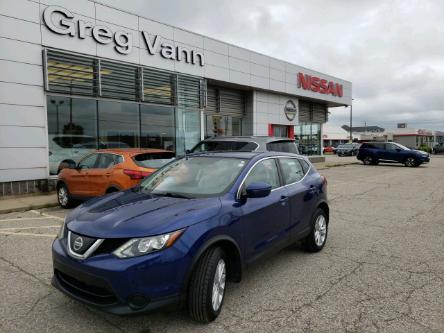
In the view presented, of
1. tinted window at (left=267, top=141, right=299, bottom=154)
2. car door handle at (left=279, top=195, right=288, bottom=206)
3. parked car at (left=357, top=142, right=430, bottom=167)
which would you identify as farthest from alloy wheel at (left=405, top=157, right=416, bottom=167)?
car door handle at (left=279, top=195, right=288, bottom=206)

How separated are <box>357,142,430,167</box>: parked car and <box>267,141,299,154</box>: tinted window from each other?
17.3m

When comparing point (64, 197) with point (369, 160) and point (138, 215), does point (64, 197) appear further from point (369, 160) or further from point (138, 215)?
point (369, 160)

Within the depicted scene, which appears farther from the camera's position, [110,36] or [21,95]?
[110,36]

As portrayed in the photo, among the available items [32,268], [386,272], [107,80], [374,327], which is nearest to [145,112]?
[107,80]

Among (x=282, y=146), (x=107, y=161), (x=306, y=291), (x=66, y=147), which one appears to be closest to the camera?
(x=306, y=291)

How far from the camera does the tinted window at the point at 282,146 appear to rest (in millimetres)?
9270

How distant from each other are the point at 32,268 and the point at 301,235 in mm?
3492

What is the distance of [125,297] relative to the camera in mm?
2844

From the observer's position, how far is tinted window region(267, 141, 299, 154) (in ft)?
30.4

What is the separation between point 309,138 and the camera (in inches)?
1062

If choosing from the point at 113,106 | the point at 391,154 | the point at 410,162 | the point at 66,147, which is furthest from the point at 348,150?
the point at 66,147

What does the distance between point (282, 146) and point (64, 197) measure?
5656 millimetres

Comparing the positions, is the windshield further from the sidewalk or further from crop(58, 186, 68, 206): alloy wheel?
the sidewalk

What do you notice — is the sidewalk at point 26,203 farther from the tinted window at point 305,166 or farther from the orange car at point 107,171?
the tinted window at point 305,166
